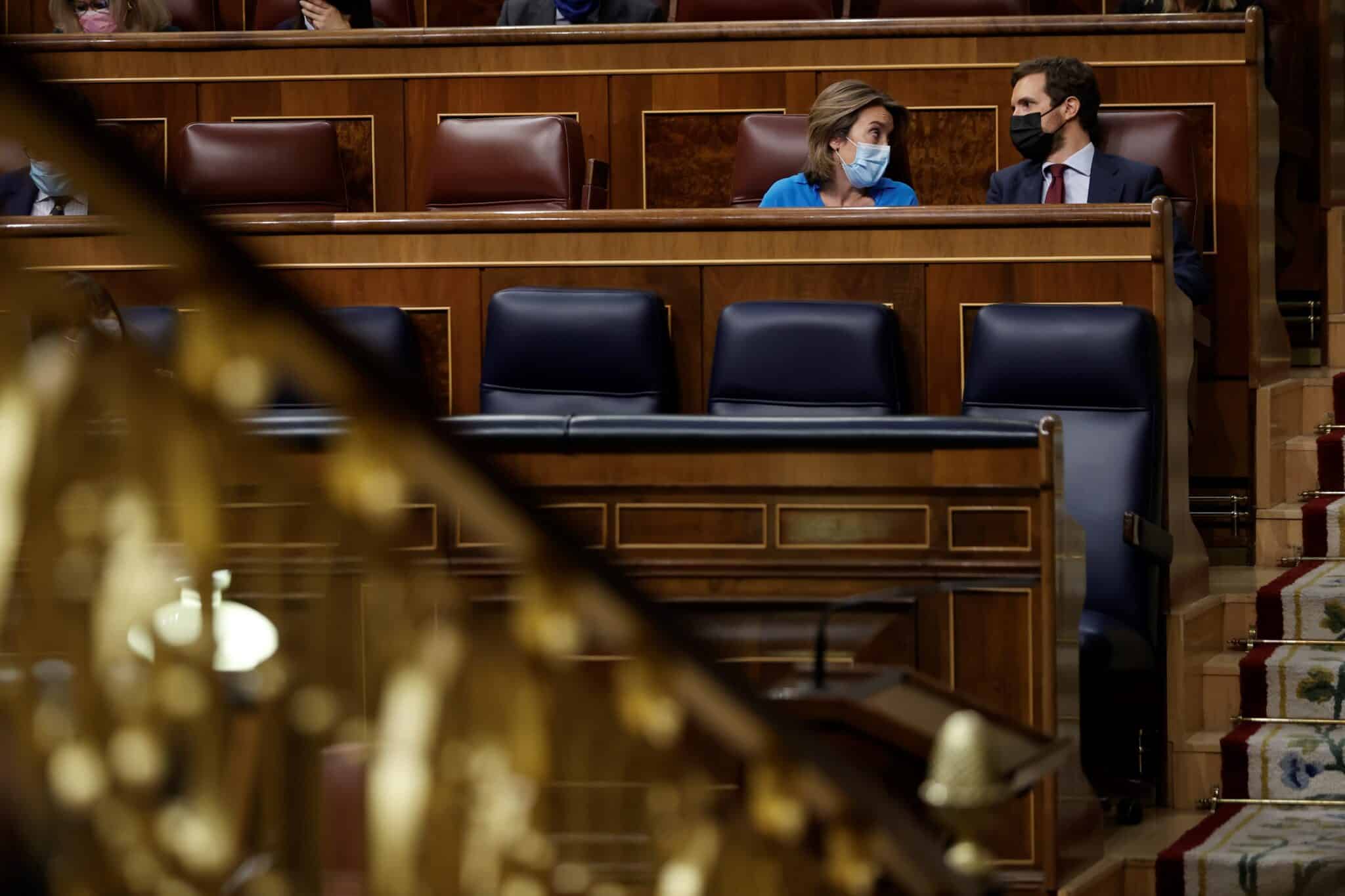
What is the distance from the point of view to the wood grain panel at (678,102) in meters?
1.59

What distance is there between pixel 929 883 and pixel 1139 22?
1.34 meters

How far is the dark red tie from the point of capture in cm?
138

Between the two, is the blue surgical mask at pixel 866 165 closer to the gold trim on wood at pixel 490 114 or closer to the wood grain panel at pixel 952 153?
the wood grain panel at pixel 952 153

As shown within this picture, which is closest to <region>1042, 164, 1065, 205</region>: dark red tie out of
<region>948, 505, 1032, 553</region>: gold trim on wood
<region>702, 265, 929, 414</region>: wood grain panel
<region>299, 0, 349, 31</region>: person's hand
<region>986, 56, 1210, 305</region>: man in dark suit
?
<region>986, 56, 1210, 305</region>: man in dark suit

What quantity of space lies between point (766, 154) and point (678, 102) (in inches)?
6.2

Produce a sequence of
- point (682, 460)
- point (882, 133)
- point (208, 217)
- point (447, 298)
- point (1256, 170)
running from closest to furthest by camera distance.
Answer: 1. point (208, 217)
2. point (682, 460)
3. point (447, 298)
4. point (882, 133)
5. point (1256, 170)

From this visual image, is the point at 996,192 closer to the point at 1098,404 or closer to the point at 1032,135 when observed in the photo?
the point at 1032,135

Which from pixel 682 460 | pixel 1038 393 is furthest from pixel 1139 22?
pixel 682 460

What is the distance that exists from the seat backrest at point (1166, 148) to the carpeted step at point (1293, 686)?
412 millimetres

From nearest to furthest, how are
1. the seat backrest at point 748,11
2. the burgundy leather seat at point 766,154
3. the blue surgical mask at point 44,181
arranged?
the blue surgical mask at point 44,181
the burgundy leather seat at point 766,154
the seat backrest at point 748,11

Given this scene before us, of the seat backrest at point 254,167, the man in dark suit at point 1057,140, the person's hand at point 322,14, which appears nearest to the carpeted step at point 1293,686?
the man in dark suit at point 1057,140

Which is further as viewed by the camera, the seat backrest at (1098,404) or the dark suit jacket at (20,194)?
the dark suit jacket at (20,194)

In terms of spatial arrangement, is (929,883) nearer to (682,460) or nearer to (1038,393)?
(682,460)

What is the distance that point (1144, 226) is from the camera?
1156 mm
